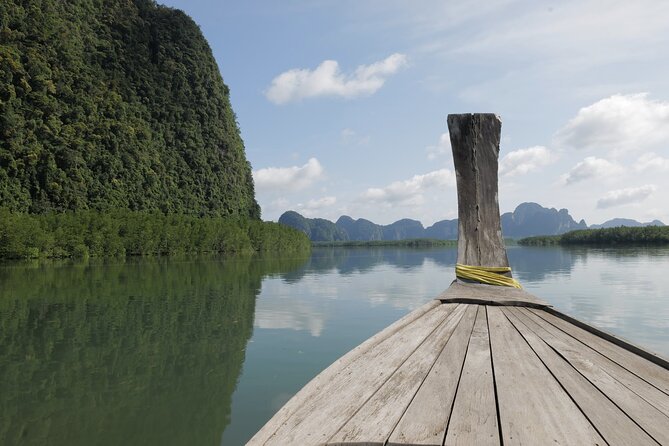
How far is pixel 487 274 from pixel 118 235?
42652 millimetres

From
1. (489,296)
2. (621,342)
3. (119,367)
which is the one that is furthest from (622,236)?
(621,342)

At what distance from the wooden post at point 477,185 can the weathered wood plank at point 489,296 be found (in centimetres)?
49

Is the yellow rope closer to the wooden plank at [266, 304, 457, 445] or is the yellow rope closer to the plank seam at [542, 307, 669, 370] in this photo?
the plank seam at [542, 307, 669, 370]

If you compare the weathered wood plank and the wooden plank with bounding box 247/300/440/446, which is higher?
the weathered wood plank

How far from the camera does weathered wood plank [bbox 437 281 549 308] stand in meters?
4.37

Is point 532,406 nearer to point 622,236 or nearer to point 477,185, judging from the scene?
point 477,185

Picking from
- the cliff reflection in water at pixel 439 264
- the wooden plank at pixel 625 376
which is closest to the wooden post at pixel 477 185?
the wooden plank at pixel 625 376

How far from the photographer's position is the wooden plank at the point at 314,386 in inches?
67.5

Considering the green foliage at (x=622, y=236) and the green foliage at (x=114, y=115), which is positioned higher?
the green foliage at (x=114, y=115)

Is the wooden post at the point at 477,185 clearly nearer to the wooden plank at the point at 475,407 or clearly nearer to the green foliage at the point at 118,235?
the wooden plank at the point at 475,407

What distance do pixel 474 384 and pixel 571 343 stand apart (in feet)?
3.91

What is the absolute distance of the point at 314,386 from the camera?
2.21 meters

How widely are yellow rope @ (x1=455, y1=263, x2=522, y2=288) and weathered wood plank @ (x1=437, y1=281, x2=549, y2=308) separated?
8 centimetres

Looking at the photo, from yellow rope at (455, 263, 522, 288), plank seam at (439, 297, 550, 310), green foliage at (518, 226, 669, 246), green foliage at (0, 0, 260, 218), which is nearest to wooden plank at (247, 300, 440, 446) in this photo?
plank seam at (439, 297, 550, 310)
